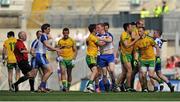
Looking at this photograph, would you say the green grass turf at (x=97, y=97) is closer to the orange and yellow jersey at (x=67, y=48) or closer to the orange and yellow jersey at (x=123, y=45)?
the orange and yellow jersey at (x=123, y=45)

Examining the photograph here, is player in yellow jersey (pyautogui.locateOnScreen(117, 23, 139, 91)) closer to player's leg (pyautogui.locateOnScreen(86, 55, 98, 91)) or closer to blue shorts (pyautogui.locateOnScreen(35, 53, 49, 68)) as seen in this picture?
player's leg (pyautogui.locateOnScreen(86, 55, 98, 91))

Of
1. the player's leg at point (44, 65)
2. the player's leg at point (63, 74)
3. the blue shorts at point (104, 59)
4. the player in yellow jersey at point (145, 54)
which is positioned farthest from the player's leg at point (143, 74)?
the player's leg at point (44, 65)

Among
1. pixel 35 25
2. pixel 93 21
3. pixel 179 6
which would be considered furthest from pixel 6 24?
pixel 179 6

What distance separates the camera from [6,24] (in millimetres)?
40938

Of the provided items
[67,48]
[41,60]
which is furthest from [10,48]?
[41,60]

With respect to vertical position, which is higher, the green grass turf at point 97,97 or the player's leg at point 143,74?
the player's leg at point 143,74

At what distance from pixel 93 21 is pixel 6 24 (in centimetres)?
383

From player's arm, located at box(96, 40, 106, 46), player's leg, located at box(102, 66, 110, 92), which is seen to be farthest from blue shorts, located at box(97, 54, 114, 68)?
player's arm, located at box(96, 40, 106, 46)

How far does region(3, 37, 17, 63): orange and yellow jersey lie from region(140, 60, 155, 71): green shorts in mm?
3891

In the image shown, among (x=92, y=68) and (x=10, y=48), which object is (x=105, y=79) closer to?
(x=92, y=68)

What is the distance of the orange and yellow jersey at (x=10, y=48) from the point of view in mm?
25469

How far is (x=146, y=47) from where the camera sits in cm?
2353

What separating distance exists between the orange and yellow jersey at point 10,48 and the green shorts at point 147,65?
389cm

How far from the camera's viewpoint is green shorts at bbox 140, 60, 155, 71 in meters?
23.5
